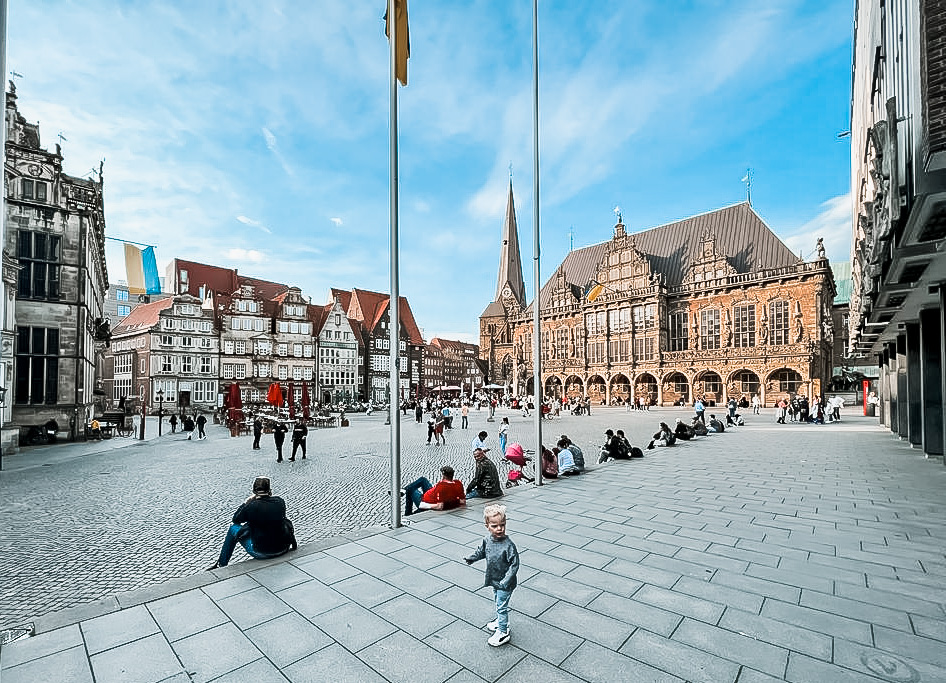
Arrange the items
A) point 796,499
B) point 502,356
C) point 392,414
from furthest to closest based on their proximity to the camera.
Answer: point 502,356
point 796,499
point 392,414

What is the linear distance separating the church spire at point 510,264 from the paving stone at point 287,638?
85.1m

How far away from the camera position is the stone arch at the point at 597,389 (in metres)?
58.3

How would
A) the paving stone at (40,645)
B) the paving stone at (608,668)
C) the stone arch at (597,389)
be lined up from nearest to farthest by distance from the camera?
the paving stone at (608,668), the paving stone at (40,645), the stone arch at (597,389)

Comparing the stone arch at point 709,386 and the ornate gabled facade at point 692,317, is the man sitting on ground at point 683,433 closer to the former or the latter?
the ornate gabled facade at point 692,317

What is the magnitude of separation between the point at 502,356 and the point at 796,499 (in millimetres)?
71708

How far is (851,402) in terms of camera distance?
1870 inches

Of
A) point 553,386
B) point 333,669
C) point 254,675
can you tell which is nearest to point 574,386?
point 553,386

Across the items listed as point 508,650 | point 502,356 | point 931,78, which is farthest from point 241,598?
point 502,356

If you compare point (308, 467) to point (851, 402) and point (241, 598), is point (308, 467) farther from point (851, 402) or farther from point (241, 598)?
point (851, 402)

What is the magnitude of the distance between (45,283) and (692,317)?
5335 centimetres

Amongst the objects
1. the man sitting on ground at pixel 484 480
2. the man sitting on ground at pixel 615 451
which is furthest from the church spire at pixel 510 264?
the man sitting on ground at pixel 484 480

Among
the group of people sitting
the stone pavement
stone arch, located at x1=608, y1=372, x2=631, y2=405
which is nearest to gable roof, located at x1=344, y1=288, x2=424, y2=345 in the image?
stone arch, located at x1=608, y1=372, x2=631, y2=405

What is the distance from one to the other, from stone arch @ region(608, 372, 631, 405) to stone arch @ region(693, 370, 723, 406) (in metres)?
8.44

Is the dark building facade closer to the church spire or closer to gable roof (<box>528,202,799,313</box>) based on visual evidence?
gable roof (<box>528,202,799,313</box>)
